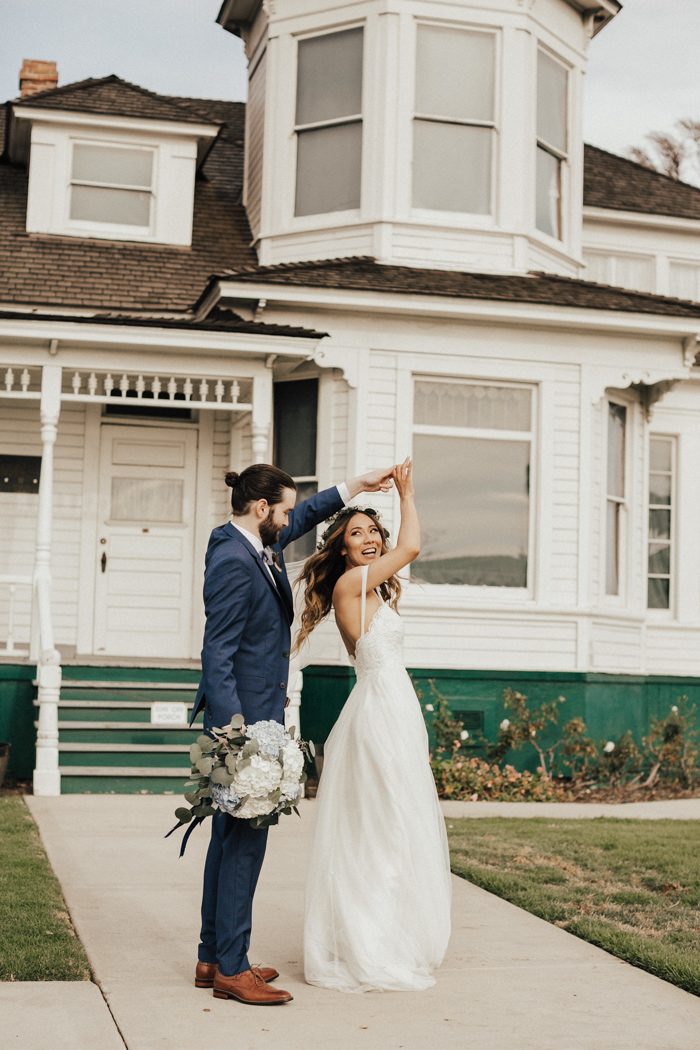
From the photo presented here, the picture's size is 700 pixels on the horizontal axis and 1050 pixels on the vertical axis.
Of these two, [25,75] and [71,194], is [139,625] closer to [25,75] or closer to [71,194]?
[71,194]

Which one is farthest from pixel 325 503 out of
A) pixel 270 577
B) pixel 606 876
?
pixel 606 876

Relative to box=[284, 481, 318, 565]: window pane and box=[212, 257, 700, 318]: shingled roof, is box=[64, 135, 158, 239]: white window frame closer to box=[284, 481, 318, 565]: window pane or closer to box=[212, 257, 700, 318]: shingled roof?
box=[212, 257, 700, 318]: shingled roof

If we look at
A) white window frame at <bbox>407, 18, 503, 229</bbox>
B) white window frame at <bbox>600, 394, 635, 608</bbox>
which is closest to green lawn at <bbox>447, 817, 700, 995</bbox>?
white window frame at <bbox>600, 394, 635, 608</bbox>

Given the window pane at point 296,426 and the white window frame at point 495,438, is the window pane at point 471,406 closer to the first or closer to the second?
the white window frame at point 495,438

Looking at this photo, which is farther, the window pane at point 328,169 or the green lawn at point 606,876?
the window pane at point 328,169

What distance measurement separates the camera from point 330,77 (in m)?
14.1

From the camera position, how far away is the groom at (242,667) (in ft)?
16.2

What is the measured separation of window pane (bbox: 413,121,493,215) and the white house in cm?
3

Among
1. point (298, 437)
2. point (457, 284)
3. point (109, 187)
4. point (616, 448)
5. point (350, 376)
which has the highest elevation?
point (109, 187)

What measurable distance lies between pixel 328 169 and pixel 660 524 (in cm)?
545

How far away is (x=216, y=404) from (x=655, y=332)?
4.32 metres

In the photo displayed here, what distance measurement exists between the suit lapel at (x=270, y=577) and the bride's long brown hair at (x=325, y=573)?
339mm

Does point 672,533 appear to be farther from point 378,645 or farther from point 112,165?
point 378,645

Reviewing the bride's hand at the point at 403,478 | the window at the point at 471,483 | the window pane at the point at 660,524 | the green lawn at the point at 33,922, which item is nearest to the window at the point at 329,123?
the window at the point at 471,483
